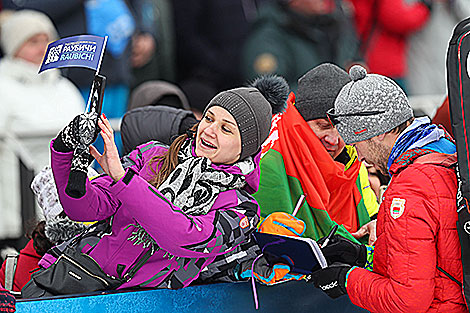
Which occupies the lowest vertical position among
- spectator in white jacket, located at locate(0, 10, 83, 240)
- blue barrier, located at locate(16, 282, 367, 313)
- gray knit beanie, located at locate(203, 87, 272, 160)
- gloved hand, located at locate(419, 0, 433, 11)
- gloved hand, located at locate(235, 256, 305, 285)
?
spectator in white jacket, located at locate(0, 10, 83, 240)

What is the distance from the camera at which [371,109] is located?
3.09 meters

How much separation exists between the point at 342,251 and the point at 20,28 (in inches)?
144

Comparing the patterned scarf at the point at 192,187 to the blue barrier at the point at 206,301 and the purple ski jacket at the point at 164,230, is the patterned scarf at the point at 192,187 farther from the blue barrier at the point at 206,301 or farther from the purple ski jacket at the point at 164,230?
the blue barrier at the point at 206,301

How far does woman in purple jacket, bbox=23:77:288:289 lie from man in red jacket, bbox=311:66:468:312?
40 centimetres

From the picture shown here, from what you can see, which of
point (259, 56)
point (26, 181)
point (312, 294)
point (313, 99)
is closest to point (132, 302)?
point (312, 294)

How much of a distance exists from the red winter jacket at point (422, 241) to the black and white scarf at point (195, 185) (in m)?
0.73

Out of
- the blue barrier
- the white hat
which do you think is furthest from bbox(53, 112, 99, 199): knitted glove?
the white hat

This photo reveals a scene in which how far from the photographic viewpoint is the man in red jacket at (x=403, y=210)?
112 inches

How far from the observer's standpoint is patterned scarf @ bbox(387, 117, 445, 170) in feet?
9.85

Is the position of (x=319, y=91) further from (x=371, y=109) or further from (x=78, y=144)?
(x=78, y=144)

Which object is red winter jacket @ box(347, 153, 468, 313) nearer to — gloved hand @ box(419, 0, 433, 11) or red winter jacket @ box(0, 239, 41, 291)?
red winter jacket @ box(0, 239, 41, 291)

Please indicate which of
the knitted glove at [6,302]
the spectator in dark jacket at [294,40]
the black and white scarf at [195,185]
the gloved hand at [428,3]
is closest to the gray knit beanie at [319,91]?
the black and white scarf at [195,185]

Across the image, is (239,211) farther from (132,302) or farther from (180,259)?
(132,302)

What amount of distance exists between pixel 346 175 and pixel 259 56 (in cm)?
299
